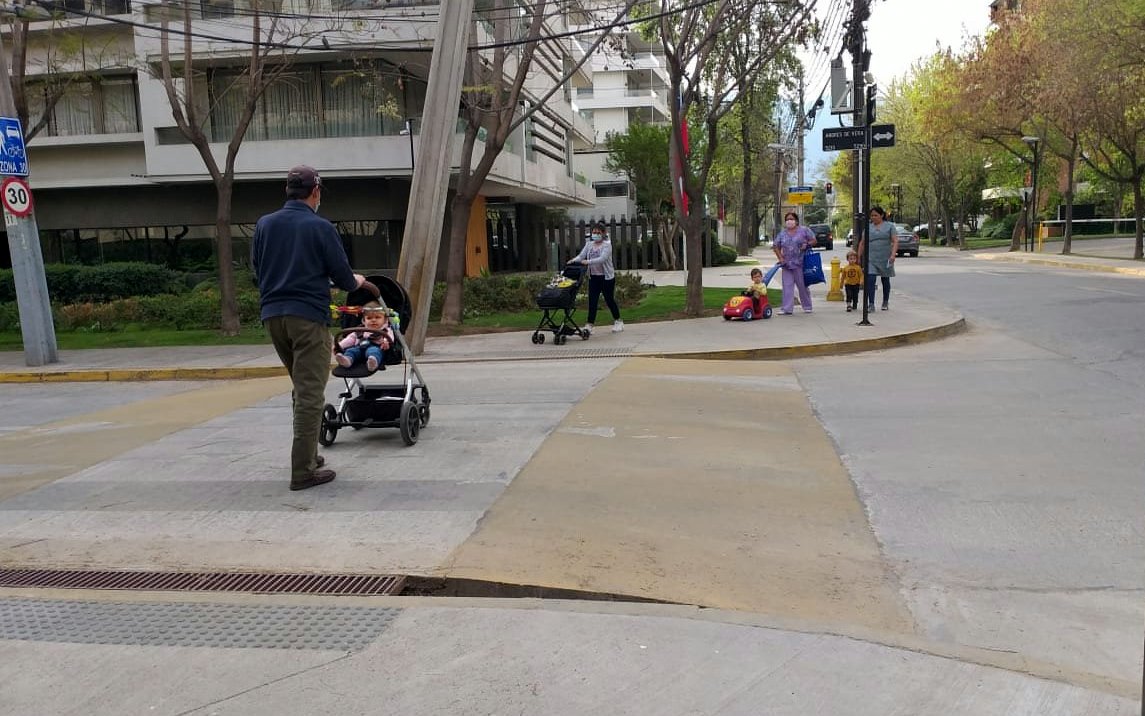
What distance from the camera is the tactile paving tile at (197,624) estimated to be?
362cm

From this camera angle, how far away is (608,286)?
14.2 m

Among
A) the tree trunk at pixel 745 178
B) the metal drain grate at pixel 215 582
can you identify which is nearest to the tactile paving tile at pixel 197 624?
the metal drain grate at pixel 215 582

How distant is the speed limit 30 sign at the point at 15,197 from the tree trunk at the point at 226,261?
3.31m

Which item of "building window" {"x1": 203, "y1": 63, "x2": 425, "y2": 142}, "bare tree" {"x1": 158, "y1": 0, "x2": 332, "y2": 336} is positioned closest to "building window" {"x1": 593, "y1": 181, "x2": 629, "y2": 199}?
"building window" {"x1": 203, "y1": 63, "x2": 425, "y2": 142}

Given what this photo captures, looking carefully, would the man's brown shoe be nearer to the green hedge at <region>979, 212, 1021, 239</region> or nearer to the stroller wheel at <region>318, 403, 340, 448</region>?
the stroller wheel at <region>318, 403, 340, 448</region>

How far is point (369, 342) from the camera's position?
700cm

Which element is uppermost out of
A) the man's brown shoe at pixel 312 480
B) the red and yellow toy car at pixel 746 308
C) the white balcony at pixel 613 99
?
the white balcony at pixel 613 99

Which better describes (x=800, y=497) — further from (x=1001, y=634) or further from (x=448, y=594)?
(x=448, y=594)

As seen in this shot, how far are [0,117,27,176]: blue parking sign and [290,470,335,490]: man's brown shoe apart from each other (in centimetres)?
1060

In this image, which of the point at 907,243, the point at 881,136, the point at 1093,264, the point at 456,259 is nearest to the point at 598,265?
the point at 456,259

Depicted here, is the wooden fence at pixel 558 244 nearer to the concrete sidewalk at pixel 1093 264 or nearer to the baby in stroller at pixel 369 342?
the concrete sidewalk at pixel 1093 264

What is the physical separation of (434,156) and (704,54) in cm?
584

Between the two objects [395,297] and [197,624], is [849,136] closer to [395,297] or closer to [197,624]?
[395,297]

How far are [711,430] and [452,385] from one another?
13.0 ft
